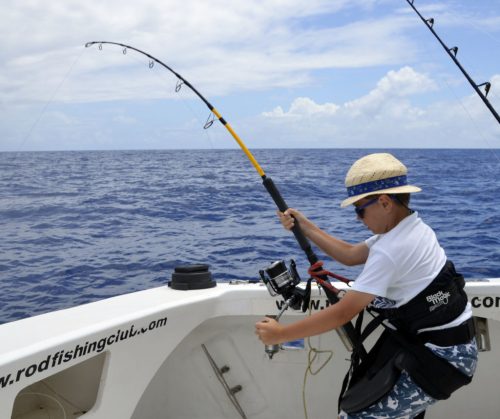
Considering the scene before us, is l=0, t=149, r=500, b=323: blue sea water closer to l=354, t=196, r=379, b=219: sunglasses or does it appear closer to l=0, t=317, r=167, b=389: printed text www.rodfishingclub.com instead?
l=0, t=317, r=167, b=389: printed text www.rodfishingclub.com

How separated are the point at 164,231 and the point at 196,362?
8019mm

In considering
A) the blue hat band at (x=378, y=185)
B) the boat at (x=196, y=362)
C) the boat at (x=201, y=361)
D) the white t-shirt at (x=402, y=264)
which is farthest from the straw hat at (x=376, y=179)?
the boat at (x=196, y=362)

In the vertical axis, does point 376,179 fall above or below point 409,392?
above

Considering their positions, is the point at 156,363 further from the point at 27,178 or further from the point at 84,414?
the point at 27,178

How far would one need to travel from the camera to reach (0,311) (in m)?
6.18

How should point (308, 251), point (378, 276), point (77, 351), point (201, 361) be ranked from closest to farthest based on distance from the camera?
point (378, 276) < point (77, 351) < point (308, 251) < point (201, 361)

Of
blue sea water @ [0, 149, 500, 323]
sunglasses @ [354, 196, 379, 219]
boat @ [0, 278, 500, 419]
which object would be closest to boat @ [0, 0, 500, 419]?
boat @ [0, 278, 500, 419]

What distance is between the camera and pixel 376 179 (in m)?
1.91

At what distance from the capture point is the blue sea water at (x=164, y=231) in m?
7.46

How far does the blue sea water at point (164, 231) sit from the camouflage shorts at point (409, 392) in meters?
4.57

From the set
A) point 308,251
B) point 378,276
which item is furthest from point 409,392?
point 308,251

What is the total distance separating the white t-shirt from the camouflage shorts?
0.28 ft

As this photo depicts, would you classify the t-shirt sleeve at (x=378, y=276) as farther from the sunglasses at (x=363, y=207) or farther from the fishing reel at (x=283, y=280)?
the fishing reel at (x=283, y=280)

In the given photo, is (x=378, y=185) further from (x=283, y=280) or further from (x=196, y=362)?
(x=196, y=362)
